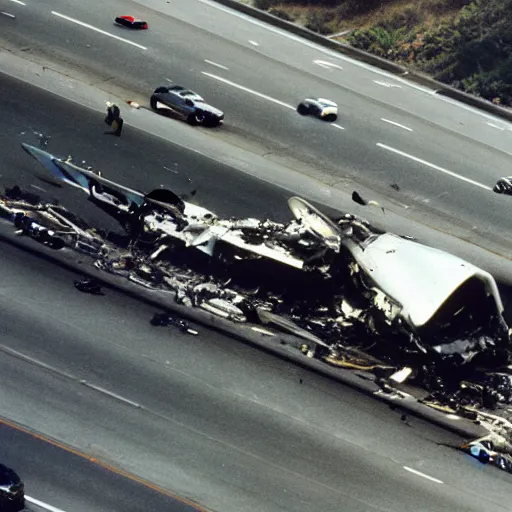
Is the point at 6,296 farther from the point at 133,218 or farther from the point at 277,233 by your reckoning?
the point at 277,233

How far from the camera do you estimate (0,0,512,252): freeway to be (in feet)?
100

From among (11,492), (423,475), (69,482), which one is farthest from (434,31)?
(11,492)

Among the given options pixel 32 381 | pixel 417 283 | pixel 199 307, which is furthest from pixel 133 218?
pixel 417 283

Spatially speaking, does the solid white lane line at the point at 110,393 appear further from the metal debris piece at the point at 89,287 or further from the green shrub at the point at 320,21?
the green shrub at the point at 320,21

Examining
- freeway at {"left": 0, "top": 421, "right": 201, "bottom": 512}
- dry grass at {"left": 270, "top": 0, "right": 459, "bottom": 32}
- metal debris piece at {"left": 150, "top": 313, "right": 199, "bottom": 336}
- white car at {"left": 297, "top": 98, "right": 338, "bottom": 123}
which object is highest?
dry grass at {"left": 270, "top": 0, "right": 459, "bottom": 32}

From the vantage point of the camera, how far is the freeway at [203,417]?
68.0 ft

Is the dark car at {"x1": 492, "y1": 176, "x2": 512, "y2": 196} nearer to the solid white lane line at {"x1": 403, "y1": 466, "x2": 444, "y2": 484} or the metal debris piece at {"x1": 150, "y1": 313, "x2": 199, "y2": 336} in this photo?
the solid white lane line at {"x1": 403, "y1": 466, "x2": 444, "y2": 484}

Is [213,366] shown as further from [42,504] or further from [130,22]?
[130,22]

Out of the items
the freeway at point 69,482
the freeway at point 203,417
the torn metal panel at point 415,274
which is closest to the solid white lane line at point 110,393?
the freeway at point 203,417

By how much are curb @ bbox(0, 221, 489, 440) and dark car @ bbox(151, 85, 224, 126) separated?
24.7 ft

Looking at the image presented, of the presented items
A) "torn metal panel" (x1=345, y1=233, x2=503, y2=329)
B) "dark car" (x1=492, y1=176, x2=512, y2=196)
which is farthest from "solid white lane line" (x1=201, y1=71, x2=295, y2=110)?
"torn metal panel" (x1=345, y1=233, x2=503, y2=329)

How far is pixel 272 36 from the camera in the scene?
37.7 m

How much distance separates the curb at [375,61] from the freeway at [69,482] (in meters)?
22.1

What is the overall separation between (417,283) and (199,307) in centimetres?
580
